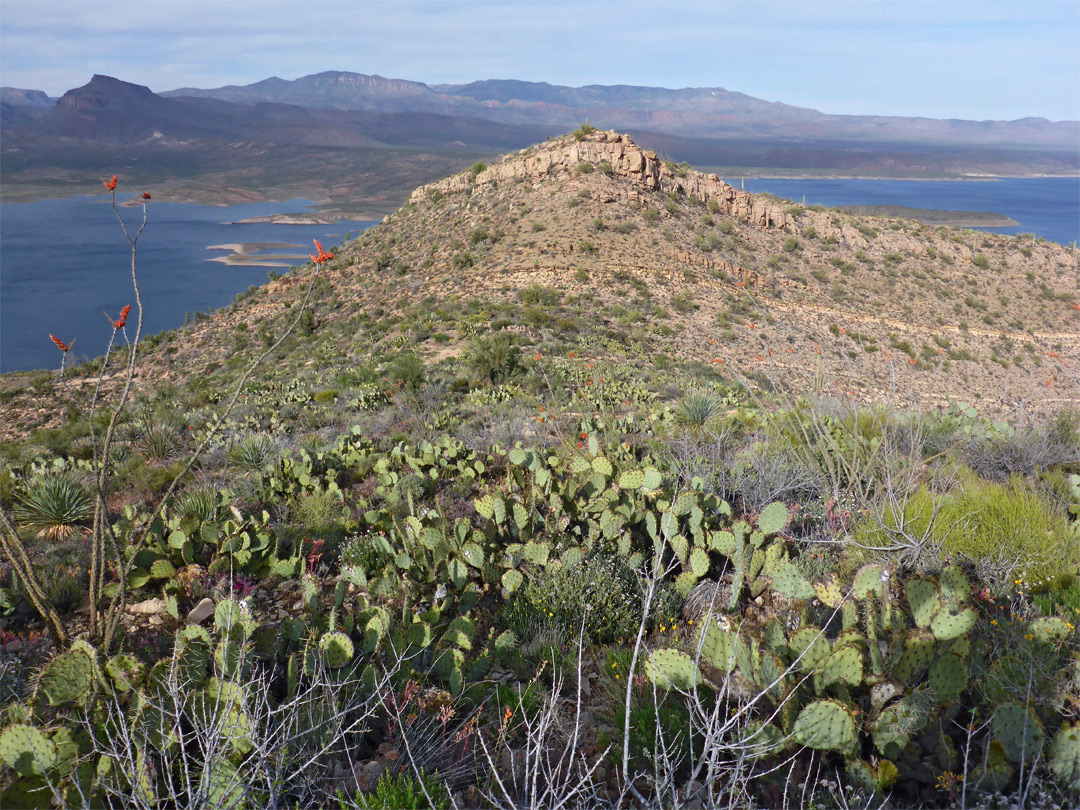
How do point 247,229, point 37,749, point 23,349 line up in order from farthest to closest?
point 247,229, point 23,349, point 37,749

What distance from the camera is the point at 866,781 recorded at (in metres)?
A: 2.17

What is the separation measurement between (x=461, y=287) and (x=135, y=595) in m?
18.2

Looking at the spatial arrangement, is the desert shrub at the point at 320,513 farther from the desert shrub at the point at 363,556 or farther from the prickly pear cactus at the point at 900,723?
the prickly pear cactus at the point at 900,723

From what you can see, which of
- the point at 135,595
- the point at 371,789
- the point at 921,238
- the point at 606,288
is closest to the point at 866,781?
the point at 371,789

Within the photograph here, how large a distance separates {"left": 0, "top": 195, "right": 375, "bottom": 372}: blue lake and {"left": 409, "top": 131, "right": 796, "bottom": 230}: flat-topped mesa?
22.5 m

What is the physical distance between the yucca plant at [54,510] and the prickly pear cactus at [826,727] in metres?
4.98

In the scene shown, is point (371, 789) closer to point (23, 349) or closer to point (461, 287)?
point (461, 287)

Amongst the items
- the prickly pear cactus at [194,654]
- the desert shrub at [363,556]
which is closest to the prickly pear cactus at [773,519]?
Answer: the desert shrub at [363,556]

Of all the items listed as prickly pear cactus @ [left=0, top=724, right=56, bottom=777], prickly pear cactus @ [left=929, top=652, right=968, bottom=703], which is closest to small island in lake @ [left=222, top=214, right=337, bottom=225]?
prickly pear cactus @ [left=0, top=724, right=56, bottom=777]

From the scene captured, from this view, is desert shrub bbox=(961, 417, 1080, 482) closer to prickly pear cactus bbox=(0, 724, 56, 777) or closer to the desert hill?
prickly pear cactus bbox=(0, 724, 56, 777)

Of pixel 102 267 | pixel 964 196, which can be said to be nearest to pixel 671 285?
pixel 102 267

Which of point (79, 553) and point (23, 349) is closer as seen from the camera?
point (79, 553)

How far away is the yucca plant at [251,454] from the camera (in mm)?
6141

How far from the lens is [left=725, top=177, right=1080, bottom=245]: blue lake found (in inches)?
4439
